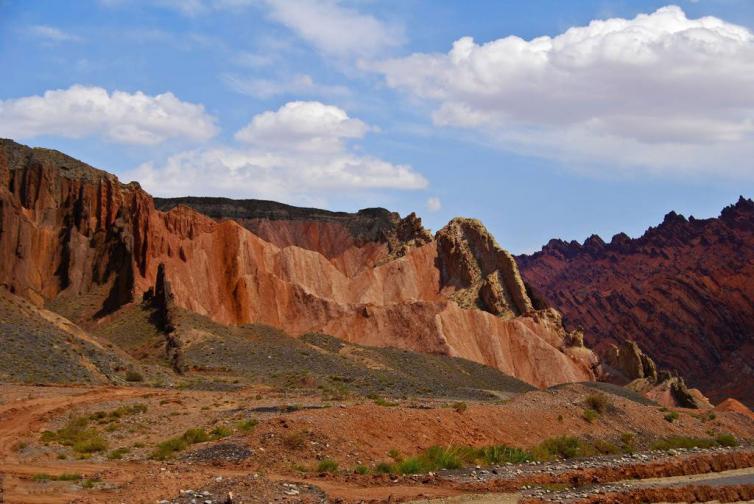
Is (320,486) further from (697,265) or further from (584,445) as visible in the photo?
(697,265)

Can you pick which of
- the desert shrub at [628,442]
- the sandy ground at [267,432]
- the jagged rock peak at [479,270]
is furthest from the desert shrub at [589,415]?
the jagged rock peak at [479,270]

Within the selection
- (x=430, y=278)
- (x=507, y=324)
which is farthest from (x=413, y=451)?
(x=430, y=278)

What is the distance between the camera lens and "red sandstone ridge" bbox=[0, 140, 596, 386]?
293 ft

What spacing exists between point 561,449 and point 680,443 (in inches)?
402

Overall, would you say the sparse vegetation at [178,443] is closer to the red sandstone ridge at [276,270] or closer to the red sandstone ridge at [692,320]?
the red sandstone ridge at [276,270]

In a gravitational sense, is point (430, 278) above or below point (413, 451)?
above

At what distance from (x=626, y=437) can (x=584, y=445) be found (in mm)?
4394

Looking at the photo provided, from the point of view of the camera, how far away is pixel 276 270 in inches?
4695

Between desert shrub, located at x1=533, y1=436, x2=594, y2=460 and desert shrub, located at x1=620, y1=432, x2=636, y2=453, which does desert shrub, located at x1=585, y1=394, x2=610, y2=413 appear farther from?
desert shrub, located at x1=533, y1=436, x2=594, y2=460

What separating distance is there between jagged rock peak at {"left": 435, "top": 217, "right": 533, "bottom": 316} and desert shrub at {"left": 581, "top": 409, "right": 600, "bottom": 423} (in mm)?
66160

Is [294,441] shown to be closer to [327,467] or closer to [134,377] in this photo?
[327,467]

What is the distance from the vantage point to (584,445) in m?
49.1

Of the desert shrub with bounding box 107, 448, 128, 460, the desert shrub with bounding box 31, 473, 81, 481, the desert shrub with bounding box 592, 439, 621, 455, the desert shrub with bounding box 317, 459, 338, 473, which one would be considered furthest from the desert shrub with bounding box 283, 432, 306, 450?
the desert shrub with bounding box 592, 439, 621, 455

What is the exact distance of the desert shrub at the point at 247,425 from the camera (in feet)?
134
